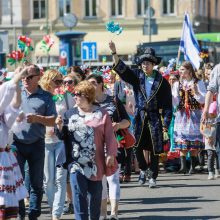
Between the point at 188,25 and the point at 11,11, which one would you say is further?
the point at 11,11

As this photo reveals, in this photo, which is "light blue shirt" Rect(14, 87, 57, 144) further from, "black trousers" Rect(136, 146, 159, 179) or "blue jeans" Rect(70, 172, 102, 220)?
"black trousers" Rect(136, 146, 159, 179)

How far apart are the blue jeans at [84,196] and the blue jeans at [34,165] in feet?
4.43

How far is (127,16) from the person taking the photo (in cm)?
6600

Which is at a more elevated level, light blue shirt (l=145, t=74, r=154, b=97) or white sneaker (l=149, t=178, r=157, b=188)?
light blue shirt (l=145, t=74, r=154, b=97)

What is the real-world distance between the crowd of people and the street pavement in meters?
0.30

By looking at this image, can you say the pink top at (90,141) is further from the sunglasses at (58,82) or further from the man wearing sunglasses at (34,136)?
the sunglasses at (58,82)

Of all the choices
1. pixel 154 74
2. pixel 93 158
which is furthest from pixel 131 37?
pixel 93 158

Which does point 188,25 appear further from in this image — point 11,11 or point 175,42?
point 11,11

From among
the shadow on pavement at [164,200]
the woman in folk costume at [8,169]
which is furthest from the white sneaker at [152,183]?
the woman in folk costume at [8,169]

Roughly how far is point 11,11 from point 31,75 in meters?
55.8

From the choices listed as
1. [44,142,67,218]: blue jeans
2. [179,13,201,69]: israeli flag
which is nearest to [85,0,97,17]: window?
[179,13,201,69]: israeli flag

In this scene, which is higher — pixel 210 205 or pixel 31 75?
pixel 31 75

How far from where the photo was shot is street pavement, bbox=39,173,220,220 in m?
11.7

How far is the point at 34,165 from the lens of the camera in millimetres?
10617
